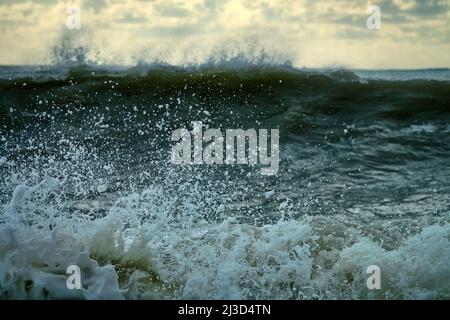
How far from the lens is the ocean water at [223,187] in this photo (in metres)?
4.29

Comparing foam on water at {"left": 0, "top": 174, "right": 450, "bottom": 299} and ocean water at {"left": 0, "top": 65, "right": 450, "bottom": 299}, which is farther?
ocean water at {"left": 0, "top": 65, "right": 450, "bottom": 299}

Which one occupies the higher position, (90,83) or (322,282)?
(90,83)

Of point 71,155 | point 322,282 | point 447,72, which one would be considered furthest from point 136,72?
point 322,282

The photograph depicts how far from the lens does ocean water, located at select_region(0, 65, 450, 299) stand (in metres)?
4.29

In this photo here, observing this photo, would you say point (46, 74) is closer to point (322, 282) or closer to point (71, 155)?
point (71, 155)

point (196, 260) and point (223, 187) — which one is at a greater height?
point (223, 187)

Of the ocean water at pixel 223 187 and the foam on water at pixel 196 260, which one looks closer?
the foam on water at pixel 196 260

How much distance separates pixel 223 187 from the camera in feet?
21.3

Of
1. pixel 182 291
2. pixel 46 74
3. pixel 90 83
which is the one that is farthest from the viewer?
pixel 46 74

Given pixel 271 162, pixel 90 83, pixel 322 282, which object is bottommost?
pixel 322 282

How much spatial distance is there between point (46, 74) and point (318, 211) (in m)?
6.02

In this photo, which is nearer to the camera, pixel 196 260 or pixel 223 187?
pixel 196 260

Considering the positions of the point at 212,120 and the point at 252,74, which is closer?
the point at 212,120

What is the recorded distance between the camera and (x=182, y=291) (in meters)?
4.19
